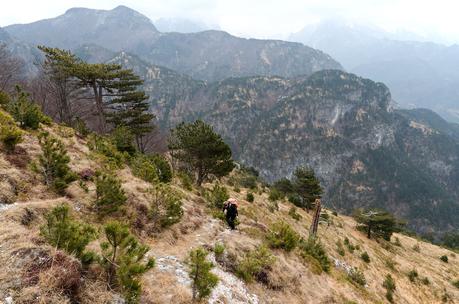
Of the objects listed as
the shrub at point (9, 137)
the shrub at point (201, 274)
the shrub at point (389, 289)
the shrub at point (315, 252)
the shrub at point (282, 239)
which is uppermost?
the shrub at point (9, 137)

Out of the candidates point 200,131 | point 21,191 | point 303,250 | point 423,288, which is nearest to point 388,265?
point 423,288

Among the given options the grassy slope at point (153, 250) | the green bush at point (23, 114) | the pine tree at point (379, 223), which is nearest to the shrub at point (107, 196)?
the grassy slope at point (153, 250)

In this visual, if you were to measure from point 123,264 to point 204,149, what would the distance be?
2058 centimetres

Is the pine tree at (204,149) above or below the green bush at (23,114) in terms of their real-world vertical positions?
below

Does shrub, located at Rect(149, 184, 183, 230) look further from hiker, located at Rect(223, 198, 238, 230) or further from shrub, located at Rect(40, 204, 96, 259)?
shrub, located at Rect(40, 204, 96, 259)

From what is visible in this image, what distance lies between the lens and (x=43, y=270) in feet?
19.0

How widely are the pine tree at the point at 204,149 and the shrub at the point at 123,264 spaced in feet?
64.9

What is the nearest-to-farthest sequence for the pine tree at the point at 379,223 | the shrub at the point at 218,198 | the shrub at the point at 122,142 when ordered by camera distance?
the shrub at the point at 218,198 → the shrub at the point at 122,142 → the pine tree at the point at 379,223

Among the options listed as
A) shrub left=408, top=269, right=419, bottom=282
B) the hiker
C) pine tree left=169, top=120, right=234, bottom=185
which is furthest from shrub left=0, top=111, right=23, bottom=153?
shrub left=408, top=269, right=419, bottom=282

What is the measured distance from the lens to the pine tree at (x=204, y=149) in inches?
1051

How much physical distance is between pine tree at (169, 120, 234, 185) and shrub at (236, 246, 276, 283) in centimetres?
1581

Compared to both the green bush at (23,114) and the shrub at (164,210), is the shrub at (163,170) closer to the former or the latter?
the green bush at (23,114)

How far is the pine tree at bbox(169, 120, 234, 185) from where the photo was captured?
26.7 m

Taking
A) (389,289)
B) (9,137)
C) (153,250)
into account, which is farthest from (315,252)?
(9,137)
